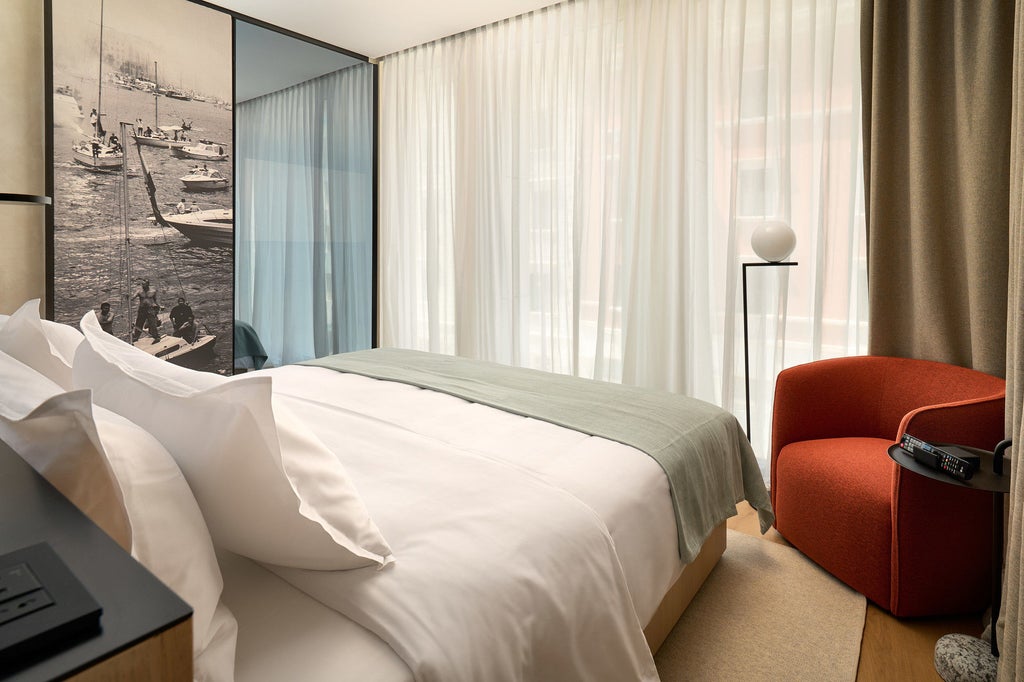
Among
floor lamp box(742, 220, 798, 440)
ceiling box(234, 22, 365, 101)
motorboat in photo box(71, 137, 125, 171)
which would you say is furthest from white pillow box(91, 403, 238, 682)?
ceiling box(234, 22, 365, 101)

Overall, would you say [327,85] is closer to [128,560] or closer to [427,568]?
[427,568]

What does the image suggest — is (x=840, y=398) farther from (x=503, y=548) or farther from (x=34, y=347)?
(x=34, y=347)

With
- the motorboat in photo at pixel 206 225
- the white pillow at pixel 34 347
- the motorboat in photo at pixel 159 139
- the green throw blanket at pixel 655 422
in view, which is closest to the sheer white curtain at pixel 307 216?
the motorboat in photo at pixel 206 225

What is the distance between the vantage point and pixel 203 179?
377cm

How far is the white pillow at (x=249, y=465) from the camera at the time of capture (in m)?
0.97

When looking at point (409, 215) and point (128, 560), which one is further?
point (409, 215)

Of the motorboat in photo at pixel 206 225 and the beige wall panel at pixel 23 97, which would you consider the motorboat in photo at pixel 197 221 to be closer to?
the motorboat in photo at pixel 206 225

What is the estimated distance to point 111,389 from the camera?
1.20m

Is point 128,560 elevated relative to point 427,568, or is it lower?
elevated

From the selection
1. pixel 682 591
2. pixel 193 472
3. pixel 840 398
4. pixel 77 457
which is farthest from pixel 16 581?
pixel 840 398

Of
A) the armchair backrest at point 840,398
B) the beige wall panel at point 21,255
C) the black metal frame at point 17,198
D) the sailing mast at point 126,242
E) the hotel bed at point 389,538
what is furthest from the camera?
the sailing mast at point 126,242

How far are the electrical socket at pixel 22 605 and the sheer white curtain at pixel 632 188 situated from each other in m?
3.17

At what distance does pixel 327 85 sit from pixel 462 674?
450cm

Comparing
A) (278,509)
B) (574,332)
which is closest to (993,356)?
(574,332)
